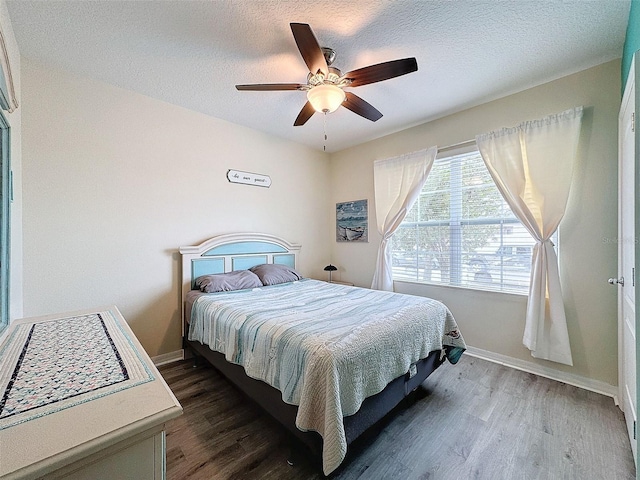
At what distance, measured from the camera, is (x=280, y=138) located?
3850 mm

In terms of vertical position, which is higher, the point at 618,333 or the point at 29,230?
the point at 29,230

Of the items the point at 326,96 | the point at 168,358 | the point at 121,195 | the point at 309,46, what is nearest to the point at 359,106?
the point at 326,96

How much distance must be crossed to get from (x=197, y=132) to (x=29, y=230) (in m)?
1.75

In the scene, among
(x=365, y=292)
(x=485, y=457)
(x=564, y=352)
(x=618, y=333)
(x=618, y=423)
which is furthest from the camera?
(x=365, y=292)

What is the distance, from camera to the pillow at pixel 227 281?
2.74m

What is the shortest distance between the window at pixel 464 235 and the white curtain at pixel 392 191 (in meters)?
0.13

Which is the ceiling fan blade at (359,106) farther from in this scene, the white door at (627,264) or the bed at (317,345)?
the bed at (317,345)

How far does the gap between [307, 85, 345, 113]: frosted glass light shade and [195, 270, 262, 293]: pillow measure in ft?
6.33

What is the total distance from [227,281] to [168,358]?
1041 millimetres

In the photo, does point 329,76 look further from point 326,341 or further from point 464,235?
point 464,235

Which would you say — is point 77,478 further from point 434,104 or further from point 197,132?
point 434,104

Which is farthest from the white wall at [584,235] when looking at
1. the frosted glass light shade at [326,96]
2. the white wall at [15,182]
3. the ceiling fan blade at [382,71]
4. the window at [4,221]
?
the white wall at [15,182]

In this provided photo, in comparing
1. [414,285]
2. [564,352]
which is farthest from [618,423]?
[414,285]

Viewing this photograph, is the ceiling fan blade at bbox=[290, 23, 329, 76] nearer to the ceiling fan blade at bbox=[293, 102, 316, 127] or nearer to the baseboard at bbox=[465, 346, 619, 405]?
the ceiling fan blade at bbox=[293, 102, 316, 127]
